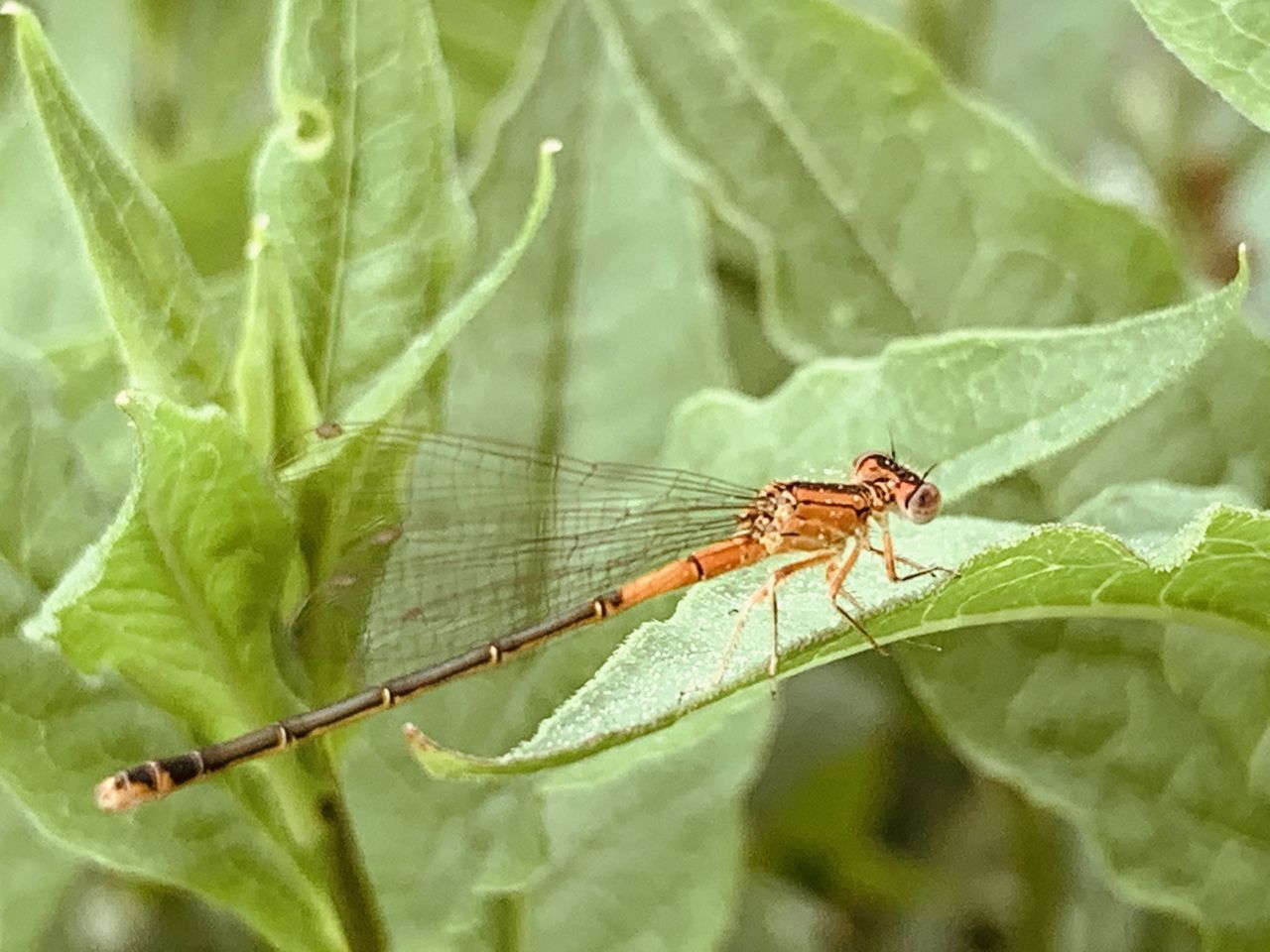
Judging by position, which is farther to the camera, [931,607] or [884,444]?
[884,444]

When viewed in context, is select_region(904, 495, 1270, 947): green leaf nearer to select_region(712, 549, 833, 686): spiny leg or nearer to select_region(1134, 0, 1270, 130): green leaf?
select_region(712, 549, 833, 686): spiny leg

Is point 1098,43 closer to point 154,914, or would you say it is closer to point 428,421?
point 428,421

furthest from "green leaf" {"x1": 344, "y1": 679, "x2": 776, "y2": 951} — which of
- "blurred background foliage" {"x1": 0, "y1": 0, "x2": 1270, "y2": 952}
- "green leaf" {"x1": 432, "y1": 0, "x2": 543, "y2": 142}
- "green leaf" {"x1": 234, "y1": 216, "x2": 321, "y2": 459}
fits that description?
"green leaf" {"x1": 432, "y1": 0, "x2": 543, "y2": 142}

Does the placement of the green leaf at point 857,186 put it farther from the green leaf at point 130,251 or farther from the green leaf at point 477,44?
the green leaf at point 477,44

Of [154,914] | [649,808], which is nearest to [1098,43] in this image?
[649,808]

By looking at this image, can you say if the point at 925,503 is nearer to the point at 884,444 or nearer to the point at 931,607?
the point at 884,444

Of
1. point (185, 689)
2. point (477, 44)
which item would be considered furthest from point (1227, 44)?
point (477, 44)
